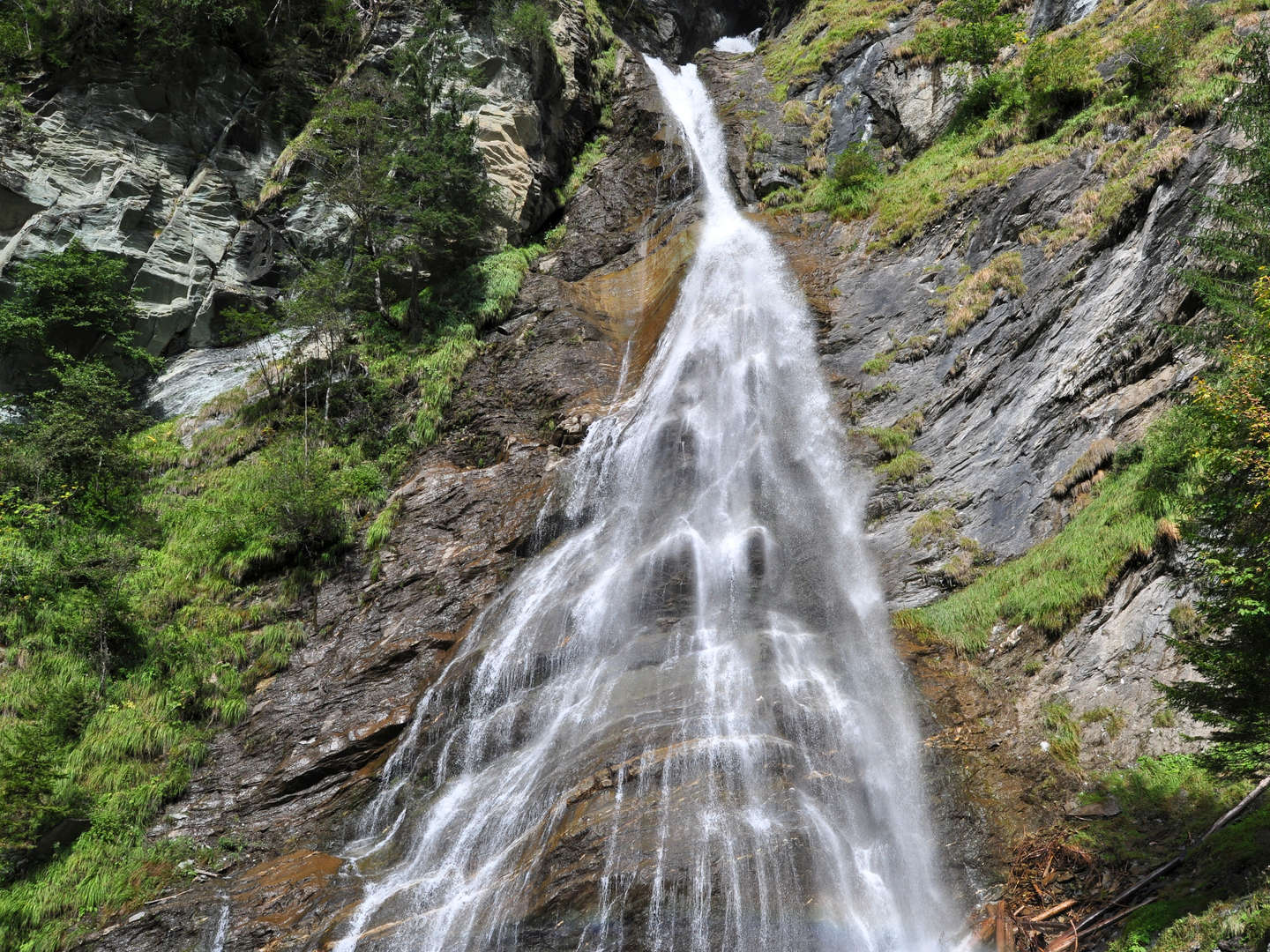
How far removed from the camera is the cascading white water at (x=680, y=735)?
282 inches

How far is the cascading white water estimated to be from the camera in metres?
7.15

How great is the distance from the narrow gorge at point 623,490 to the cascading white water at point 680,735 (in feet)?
0.20

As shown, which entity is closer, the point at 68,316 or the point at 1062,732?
the point at 1062,732

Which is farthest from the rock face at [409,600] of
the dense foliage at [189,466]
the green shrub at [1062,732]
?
the green shrub at [1062,732]

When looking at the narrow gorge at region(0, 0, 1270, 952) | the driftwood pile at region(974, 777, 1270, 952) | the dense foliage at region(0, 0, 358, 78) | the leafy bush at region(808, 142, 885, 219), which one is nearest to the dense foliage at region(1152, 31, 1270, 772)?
the narrow gorge at region(0, 0, 1270, 952)

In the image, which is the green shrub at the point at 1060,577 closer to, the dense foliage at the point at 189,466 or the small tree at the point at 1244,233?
the small tree at the point at 1244,233

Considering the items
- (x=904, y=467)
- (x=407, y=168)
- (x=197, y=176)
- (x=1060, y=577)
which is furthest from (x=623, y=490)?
(x=197, y=176)

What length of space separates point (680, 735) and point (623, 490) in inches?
248

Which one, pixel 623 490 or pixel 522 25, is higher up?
pixel 522 25

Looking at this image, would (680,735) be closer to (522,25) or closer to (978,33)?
(978,33)

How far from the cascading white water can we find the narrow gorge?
0.06 meters

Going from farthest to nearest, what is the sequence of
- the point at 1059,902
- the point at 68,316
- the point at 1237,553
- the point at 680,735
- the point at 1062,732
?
the point at 68,316 → the point at 680,735 → the point at 1062,732 → the point at 1059,902 → the point at 1237,553

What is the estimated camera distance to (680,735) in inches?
338

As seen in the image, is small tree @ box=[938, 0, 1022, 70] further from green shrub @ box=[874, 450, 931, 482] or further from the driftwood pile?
the driftwood pile
